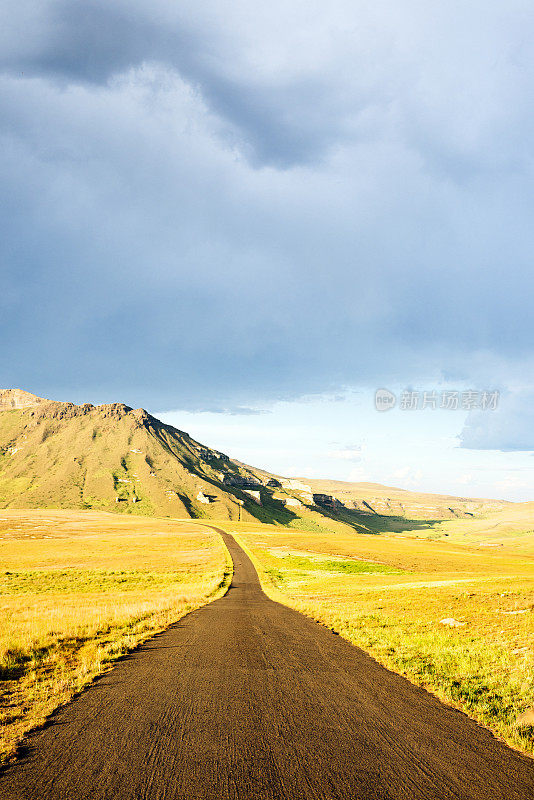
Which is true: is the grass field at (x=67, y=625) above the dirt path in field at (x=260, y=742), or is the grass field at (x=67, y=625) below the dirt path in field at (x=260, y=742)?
below

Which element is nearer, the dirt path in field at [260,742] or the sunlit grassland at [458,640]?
the dirt path in field at [260,742]

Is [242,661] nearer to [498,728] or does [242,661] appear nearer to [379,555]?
[498,728]

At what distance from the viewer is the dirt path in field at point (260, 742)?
5.45 m

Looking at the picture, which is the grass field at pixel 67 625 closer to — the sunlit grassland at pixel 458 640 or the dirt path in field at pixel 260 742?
the dirt path in field at pixel 260 742

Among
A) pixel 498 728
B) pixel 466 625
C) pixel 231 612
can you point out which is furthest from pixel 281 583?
pixel 498 728

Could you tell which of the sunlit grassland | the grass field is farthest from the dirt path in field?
the grass field

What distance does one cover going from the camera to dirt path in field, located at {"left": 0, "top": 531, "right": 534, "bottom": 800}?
545 cm

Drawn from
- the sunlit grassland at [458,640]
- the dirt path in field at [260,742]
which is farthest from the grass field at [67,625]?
the sunlit grassland at [458,640]

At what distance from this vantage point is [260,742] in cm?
676

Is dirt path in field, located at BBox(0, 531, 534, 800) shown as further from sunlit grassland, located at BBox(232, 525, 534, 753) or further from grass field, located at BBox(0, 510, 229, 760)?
grass field, located at BBox(0, 510, 229, 760)

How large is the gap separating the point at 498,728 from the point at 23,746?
931 cm

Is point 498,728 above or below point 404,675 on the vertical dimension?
above

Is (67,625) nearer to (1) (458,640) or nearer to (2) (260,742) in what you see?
(2) (260,742)

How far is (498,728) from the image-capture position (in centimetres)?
746
